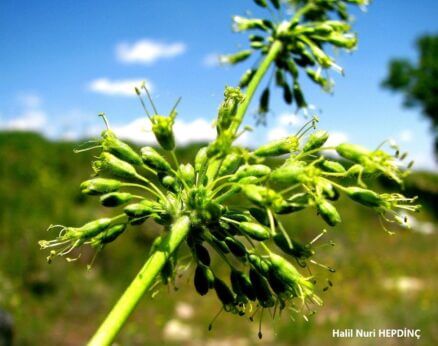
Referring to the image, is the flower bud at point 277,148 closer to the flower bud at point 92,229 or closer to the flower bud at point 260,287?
the flower bud at point 260,287

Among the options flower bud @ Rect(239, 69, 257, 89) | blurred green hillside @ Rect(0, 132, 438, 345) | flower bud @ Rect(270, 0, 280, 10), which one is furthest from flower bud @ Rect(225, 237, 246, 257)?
blurred green hillside @ Rect(0, 132, 438, 345)

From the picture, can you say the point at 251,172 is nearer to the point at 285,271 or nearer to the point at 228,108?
the point at 228,108

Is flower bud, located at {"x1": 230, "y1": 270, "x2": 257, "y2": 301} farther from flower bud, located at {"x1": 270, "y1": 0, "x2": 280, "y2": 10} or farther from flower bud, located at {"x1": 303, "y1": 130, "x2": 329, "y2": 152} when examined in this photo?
flower bud, located at {"x1": 270, "y1": 0, "x2": 280, "y2": 10}

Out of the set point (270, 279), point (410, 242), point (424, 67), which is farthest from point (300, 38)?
point (424, 67)

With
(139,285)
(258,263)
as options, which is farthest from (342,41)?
(139,285)

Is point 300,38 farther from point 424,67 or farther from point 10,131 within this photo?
point 424,67
